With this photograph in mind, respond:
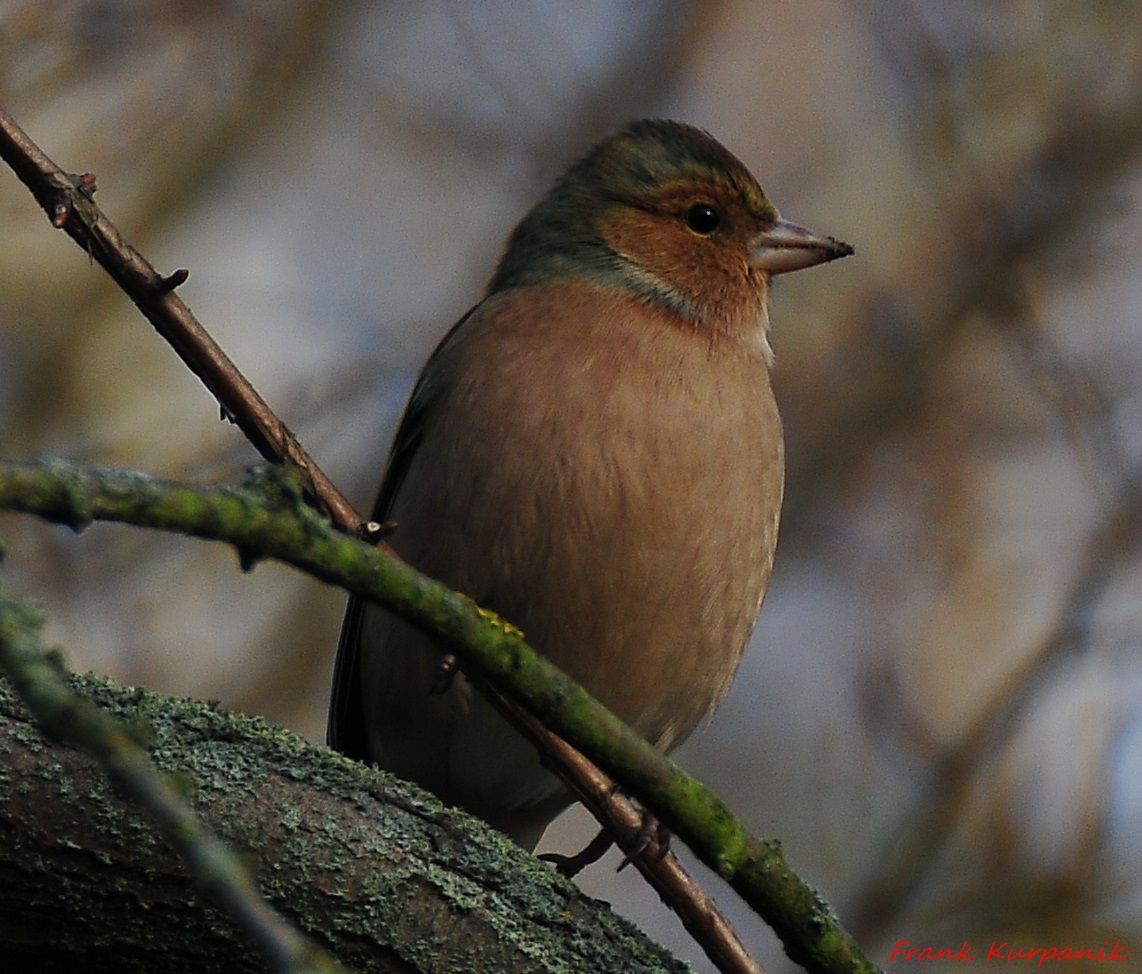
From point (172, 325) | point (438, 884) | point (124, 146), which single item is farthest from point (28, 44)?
point (438, 884)

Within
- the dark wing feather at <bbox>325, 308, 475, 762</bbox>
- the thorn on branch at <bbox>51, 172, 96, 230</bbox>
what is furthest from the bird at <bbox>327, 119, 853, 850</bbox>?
the thorn on branch at <bbox>51, 172, 96, 230</bbox>

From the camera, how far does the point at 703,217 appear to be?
5086mm

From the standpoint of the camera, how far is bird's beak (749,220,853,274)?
5074 mm

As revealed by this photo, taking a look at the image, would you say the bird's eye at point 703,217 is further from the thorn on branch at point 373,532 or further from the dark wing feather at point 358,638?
the thorn on branch at point 373,532

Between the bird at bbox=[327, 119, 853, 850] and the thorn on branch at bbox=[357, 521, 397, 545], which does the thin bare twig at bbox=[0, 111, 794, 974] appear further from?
the bird at bbox=[327, 119, 853, 850]

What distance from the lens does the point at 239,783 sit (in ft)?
9.71

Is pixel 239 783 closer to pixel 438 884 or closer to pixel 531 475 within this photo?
pixel 438 884

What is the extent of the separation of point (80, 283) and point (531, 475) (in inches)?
170

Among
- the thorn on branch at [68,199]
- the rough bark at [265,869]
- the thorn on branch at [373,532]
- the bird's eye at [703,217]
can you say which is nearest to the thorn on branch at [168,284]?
the thorn on branch at [68,199]

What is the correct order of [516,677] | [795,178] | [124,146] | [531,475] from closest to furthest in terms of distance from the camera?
[516,677] → [531,475] → [124,146] → [795,178]

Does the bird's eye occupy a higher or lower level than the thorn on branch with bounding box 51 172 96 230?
higher

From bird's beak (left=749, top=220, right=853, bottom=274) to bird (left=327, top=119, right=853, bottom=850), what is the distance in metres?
0.03

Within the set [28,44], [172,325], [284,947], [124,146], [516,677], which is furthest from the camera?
[124,146]

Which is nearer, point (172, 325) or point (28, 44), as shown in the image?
point (172, 325)
